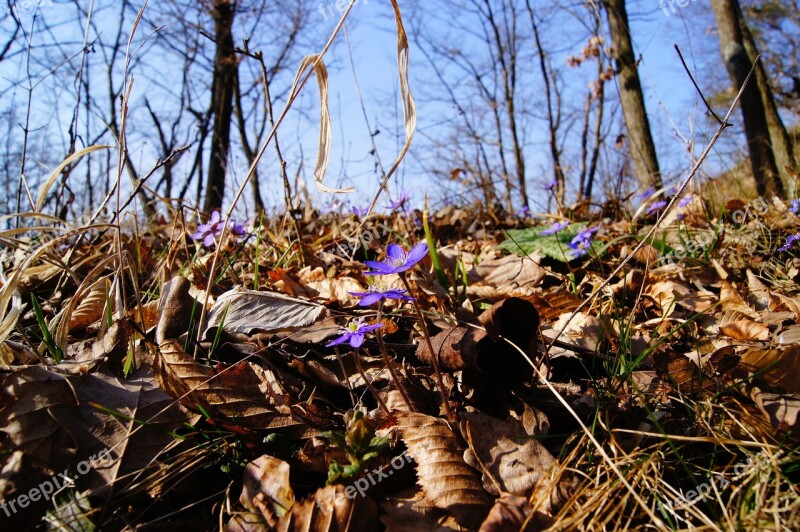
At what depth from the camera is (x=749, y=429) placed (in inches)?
35.7

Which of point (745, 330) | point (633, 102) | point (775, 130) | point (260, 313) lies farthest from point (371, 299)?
point (775, 130)

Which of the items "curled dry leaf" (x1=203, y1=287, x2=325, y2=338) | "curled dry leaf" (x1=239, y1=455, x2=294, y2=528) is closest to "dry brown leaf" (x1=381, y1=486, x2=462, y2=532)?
"curled dry leaf" (x1=239, y1=455, x2=294, y2=528)

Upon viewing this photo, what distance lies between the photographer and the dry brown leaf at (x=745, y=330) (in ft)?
4.10

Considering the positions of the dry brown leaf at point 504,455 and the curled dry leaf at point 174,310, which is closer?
the dry brown leaf at point 504,455

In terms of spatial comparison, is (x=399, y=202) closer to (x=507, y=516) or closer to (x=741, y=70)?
(x=507, y=516)

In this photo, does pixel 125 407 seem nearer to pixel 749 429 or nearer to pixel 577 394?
pixel 577 394

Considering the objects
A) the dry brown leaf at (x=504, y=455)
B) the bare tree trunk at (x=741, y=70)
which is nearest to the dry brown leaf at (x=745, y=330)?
the dry brown leaf at (x=504, y=455)

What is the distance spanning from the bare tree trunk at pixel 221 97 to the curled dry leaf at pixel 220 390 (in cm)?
700

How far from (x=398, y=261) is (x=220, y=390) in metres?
0.45

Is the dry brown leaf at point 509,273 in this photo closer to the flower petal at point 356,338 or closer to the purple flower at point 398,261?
the purple flower at point 398,261

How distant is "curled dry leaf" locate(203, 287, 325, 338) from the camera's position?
1274 mm

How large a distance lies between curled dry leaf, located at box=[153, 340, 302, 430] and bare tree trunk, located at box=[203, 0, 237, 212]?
700 cm

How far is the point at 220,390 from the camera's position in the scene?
102 centimetres

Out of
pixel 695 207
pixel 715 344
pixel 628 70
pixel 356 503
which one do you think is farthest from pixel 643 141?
pixel 356 503
